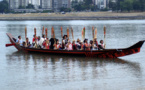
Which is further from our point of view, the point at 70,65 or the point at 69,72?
the point at 70,65

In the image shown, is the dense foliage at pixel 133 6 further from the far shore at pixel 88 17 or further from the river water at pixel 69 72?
the river water at pixel 69 72

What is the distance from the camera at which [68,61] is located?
105 ft

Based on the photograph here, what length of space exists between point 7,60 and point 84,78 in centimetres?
1066

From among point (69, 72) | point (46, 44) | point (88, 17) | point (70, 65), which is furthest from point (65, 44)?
point (88, 17)

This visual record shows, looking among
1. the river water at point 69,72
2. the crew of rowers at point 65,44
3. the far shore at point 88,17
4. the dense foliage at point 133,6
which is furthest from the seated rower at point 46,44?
the dense foliage at point 133,6

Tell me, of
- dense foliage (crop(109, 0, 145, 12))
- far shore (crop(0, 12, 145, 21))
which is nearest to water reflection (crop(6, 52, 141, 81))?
far shore (crop(0, 12, 145, 21))

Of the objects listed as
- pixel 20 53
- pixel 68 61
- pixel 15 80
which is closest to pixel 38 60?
pixel 68 61

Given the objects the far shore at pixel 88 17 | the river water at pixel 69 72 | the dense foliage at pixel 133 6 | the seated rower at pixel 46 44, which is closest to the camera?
the river water at pixel 69 72

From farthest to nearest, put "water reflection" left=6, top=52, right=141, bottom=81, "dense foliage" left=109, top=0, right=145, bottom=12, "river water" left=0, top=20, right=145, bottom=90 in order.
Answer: "dense foliage" left=109, top=0, right=145, bottom=12 → "water reflection" left=6, top=52, right=141, bottom=81 → "river water" left=0, top=20, right=145, bottom=90

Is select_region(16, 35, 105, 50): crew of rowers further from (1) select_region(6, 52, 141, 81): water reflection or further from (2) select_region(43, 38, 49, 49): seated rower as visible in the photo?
(1) select_region(6, 52, 141, 81): water reflection

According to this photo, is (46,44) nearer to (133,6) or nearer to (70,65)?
(70,65)

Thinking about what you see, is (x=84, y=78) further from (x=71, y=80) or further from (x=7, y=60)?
(x=7, y=60)

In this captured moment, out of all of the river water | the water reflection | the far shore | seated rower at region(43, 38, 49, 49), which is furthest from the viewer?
the far shore

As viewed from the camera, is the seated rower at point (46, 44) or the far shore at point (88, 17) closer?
the seated rower at point (46, 44)
